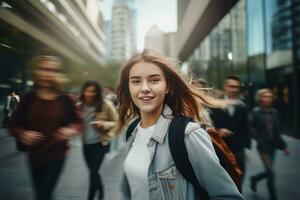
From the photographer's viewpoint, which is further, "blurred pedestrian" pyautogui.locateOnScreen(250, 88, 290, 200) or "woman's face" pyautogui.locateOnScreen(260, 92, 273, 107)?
"woman's face" pyautogui.locateOnScreen(260, 92, 273, 107)

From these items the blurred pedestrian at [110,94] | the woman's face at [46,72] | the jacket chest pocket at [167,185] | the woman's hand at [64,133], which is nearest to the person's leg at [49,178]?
the woman's hand at [64,133]

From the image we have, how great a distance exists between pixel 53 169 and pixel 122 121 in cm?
140

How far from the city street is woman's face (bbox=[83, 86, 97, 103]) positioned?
5.12 ft

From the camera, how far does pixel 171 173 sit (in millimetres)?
1535

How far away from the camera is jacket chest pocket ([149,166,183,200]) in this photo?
60.1 inches

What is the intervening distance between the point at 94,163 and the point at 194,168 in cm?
350

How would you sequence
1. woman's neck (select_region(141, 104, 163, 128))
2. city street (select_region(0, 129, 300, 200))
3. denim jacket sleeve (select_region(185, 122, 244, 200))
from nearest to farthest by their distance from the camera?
denim jacket sleeve (select_region(185, 122, 244, 200)) → woman's neck (select_region(141, 104, 163, 128)) → city street (select_region(0, 129, 300, 200))

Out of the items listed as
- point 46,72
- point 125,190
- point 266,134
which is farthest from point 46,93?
point 266,134

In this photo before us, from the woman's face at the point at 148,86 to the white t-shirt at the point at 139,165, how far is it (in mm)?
134

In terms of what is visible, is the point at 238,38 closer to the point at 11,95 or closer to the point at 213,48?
the point at 213,48

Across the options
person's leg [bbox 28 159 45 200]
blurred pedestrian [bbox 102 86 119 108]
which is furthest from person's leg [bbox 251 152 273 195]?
blurred pedestrian [bbox 102 86 119 108]

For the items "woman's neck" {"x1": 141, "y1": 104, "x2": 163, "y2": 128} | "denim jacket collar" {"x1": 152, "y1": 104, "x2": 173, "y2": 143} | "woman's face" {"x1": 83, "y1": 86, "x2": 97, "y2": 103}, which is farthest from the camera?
"woman's face" {"x1": 83, "y1": 86, "x2": 97, "y2": 103}

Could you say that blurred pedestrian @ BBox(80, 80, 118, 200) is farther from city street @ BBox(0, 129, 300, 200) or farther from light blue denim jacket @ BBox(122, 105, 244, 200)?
light blue denim jacket @ BBox(122, 105, 244, 200)

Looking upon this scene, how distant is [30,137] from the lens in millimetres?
3268
